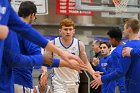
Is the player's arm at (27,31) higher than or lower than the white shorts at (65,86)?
higher

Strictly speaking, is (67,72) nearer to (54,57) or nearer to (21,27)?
(54,57)

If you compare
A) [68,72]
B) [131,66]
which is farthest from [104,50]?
[131,66]

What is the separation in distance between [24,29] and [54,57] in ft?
5.75

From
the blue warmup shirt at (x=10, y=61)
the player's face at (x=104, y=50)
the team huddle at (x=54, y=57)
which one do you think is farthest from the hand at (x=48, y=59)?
the player's face at (x=104, y=50)

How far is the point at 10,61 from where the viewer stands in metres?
2.78

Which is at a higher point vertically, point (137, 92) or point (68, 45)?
point (68, 45)

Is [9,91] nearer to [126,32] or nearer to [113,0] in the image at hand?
[126,32]

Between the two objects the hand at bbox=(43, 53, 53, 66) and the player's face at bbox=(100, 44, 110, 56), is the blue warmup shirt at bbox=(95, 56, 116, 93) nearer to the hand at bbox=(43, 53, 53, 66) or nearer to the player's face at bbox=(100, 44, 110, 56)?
the player's face at bbox=(100, 44, 110, 56)

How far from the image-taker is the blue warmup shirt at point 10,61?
2.76 meters

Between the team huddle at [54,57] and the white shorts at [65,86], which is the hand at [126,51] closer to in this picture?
the team huddle at [54,57]

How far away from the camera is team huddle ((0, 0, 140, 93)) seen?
257 cm

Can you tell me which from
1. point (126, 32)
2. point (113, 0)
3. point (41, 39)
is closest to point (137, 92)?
point (126, 32)

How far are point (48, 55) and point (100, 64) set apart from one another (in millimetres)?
4405

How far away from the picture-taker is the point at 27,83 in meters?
3.81
